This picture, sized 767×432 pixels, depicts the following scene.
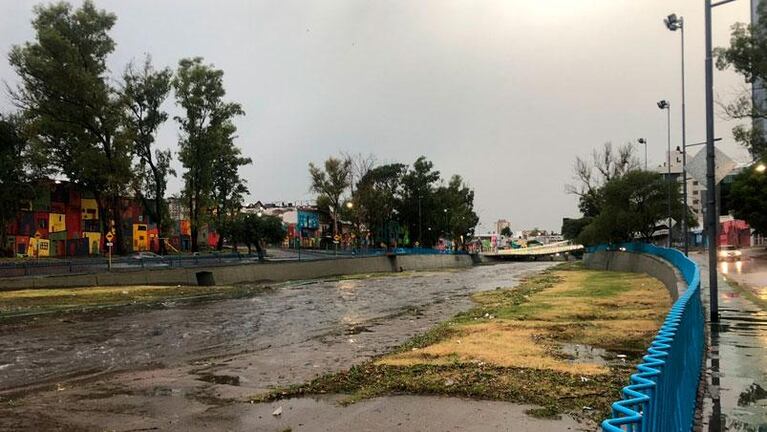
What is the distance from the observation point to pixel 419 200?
12138cm

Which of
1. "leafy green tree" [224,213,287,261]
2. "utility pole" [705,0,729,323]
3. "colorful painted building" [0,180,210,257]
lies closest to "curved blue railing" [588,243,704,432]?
"utility pole" [705,0,729,323]

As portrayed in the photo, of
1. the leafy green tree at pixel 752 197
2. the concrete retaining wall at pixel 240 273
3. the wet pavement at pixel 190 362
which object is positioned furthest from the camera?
the leafy green tree at pixel 752 197

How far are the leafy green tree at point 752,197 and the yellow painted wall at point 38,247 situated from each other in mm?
74315

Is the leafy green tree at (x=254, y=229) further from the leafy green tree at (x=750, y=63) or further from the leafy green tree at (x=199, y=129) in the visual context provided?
the leafy green tree at (x=750, y=63)

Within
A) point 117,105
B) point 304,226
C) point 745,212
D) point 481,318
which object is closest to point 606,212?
point 745,212

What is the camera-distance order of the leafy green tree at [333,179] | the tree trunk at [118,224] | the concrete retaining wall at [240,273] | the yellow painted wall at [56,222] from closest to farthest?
the concrete retaining wall at [240,273]
the tree trunk at [118,224]
the yellow painted wall at [56,222]
the leafy green tree at [333,179]

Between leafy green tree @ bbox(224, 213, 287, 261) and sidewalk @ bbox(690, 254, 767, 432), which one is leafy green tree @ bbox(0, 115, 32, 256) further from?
sidewalk @ bbox(690, 254, 767, 432)

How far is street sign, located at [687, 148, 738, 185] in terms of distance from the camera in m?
14.9

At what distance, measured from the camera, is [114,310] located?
2697 centimetres

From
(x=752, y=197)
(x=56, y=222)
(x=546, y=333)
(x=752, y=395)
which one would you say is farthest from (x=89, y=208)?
(x=752, y=197)

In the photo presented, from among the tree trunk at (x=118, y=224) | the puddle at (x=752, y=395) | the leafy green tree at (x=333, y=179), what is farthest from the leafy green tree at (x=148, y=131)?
the puddle at (x=752, y=395)

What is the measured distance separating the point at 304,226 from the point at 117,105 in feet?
217

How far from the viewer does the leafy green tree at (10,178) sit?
168ft

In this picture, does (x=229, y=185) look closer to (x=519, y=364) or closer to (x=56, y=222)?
(x=56, y=222)
